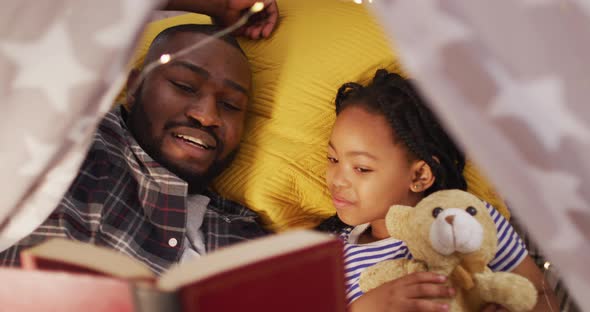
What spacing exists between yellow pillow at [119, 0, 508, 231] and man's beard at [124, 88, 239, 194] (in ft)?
0.15

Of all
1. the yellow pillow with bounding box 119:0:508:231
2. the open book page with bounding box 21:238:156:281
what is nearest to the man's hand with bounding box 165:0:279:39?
A: the yellow pillow with bounding box 119:0:508:231

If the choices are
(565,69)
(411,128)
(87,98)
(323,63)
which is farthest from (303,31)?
(565,69)

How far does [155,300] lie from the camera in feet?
1.53

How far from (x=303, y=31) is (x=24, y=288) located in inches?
37.7

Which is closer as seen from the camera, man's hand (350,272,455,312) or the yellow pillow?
man's hand (350,272,455,312)

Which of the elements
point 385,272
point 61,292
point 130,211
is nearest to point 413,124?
point 385,272

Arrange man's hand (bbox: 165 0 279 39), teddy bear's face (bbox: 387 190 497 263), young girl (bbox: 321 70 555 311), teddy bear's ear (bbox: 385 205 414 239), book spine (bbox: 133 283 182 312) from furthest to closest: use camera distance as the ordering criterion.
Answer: man's hand (bbox: 165 0 279 39) → young girl (bbox: 321 70 555 311) → teddy bear's ear (bbox: 385 205 414 239) → teddy bear's face (bbox: 387 190 497 263) → book spine (bbox: 133 283 182 312)

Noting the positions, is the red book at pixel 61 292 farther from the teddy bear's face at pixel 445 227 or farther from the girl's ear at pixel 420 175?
the girl's ear at pixel 420 175

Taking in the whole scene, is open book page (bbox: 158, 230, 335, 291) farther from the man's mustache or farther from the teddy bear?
the man's mustache

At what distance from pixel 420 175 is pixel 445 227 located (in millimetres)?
325

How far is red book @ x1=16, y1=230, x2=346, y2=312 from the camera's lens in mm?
481

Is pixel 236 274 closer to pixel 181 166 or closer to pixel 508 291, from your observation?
pixel 508 291

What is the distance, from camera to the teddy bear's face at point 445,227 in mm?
885

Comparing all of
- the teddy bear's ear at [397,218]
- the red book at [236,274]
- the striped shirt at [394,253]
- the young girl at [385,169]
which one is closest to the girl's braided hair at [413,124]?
the young girl at [385,169]
